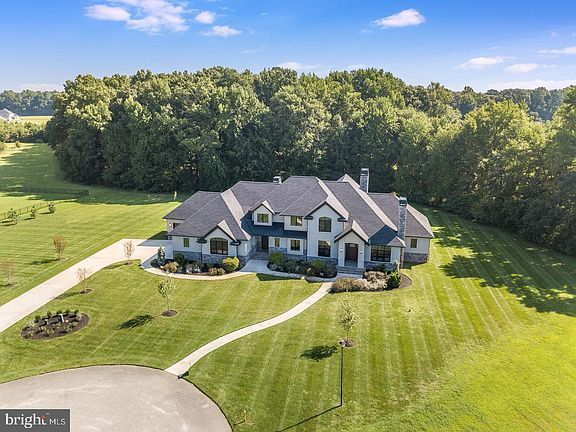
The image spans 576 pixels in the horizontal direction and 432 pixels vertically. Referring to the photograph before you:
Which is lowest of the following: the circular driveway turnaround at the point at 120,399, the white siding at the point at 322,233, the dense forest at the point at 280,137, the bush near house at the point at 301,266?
the circular driveway turnaround at the point at 120,399

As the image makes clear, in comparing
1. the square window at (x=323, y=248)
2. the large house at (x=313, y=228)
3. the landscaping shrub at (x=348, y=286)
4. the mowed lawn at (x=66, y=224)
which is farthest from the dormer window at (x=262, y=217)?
the mowed lawn at (x=66, y=224)

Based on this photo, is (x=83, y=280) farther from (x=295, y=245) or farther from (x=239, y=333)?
(x=295, y=245)

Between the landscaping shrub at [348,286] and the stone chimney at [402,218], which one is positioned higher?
the stone chimney at [402,218]

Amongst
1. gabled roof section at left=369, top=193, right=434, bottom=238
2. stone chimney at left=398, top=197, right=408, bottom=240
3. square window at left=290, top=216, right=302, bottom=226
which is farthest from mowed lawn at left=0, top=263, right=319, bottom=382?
gabled roof section at left=369, top=193, right=434, bottom=238

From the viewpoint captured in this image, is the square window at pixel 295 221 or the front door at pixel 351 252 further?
the square window at pixel 295 221

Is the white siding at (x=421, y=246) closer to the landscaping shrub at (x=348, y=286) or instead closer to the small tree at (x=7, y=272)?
the landscaping shrub at (x=348, y=286)

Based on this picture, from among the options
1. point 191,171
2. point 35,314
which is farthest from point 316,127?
point 35,314

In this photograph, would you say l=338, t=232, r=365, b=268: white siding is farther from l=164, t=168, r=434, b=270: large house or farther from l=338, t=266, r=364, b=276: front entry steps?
l=338, t=266, r=364, b=276: front entry steps

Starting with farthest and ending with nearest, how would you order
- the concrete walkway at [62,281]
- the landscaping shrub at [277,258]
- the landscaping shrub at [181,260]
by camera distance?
the landscaping shrub at [181,260]
the landscaping shrub at [277,258]
the concrete walkway at [62,281]
